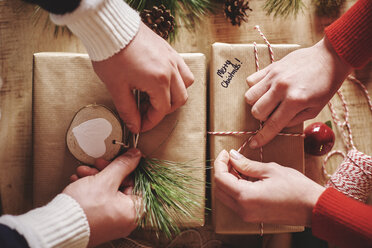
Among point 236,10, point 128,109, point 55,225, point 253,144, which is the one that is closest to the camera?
point 55,225

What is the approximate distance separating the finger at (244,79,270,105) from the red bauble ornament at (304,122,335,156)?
0.74ft

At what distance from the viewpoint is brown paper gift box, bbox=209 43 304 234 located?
0.84m

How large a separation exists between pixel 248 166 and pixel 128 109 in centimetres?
36

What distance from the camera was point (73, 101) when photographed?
83 cm

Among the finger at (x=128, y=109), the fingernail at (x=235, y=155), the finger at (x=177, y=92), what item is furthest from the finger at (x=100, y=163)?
the fingernail at (x=235, y=155)

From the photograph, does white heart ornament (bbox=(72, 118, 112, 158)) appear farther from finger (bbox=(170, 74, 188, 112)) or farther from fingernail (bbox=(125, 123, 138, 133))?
finger (bbox=(170, 74, 188, 112))

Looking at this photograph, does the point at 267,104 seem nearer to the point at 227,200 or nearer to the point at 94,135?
the point at 227,200

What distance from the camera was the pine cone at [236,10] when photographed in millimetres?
916

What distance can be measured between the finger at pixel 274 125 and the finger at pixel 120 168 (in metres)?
0.34

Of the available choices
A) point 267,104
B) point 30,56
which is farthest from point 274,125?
point 30,56

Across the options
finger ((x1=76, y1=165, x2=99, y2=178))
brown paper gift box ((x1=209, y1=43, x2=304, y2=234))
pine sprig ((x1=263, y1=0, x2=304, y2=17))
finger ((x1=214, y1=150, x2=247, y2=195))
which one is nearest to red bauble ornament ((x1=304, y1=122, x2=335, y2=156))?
brown paper gift box ((x1=209, y1=43, x2=304, y2=234))

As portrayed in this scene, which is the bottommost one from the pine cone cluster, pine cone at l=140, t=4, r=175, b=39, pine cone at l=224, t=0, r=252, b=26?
pine cone at l=140, t=4, r=175, b=39

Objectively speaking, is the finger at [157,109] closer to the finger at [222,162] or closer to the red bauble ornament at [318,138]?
the finger at [222,162]

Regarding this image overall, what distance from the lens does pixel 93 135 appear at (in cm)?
77
